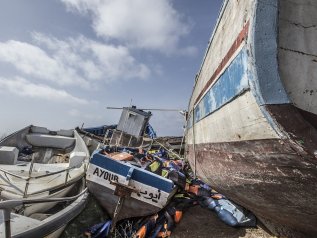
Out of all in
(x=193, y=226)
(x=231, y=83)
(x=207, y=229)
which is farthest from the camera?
(x=193, y=226)

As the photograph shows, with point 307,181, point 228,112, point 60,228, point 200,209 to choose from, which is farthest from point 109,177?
point 307,181

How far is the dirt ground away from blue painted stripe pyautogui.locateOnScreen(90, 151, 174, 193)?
118cm

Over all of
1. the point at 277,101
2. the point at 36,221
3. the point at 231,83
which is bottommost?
the point at 36,221

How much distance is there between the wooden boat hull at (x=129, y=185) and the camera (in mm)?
6488

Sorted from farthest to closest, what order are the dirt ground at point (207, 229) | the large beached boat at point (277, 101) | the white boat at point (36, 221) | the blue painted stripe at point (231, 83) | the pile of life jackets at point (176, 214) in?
1. the pile of life jackets at point (176, 214)
2. the dirt ground at point (207, 229)
3. the white boat at point (36, 221)
4. the blue painted stripe at point (231, 83)
5. the large beached boat at point (277, 101)

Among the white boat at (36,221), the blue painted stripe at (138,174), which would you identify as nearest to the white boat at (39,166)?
the white boat at (36,221)

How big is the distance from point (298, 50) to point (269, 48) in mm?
450

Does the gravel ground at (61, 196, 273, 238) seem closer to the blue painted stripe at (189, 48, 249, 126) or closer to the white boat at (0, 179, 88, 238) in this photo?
the white boat at (0, 179, 88, 238)

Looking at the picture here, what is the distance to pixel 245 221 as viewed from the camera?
645 centimetres

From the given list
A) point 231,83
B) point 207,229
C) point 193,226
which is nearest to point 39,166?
point 193,226

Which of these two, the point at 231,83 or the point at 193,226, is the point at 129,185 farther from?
the point at 231,83

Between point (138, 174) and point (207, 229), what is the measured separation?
227 cm

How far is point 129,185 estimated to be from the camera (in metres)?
6.56

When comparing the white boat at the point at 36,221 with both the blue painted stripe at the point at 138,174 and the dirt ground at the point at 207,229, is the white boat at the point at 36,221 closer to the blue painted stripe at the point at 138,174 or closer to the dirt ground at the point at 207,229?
the blue painted stripe at the point at 138,174
